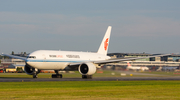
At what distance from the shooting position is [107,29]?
63188 mm

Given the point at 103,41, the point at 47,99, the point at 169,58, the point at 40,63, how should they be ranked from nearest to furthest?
the point at 47,99
the point at 40,63
the point at 103,41
the point at 169,58

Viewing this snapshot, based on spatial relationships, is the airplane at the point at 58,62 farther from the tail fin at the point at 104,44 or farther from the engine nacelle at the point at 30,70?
the tail fin at the point at 104,44

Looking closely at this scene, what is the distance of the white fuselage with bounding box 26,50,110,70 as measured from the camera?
154 feet

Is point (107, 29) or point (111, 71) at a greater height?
point (107, 29)

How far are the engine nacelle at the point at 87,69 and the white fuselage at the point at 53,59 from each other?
10.0 ft

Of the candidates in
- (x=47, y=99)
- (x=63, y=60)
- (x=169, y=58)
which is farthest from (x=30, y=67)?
(x=169, y=58)

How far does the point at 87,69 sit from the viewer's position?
164 feet

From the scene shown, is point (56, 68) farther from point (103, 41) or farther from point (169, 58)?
point (169, 58)

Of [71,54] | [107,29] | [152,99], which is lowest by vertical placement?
[152,99]

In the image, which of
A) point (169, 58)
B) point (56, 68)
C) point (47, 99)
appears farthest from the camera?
point (169, 58)

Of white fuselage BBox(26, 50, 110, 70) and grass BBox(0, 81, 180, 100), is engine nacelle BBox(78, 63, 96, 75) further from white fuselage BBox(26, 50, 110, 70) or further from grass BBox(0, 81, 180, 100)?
grass BBox(0, 81, 180, 100)

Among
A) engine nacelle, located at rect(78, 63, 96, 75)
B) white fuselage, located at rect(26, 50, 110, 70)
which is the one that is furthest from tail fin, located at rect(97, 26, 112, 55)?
engine nacelle, located at rect(78, 63, 96, 75)

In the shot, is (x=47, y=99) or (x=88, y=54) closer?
(x=47, y=99)

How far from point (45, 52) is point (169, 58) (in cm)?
15646
